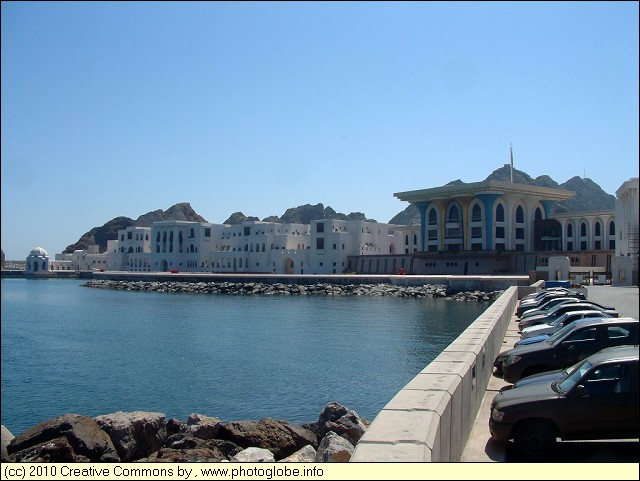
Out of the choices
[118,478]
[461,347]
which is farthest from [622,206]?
[118,478]

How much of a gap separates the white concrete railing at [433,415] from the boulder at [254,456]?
374 centimetres

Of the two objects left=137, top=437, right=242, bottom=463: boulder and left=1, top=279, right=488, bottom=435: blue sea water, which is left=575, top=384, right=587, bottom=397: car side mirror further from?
left=1, top=279, right=488, bottom=435: blue sea water

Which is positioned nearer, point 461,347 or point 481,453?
point 481,453

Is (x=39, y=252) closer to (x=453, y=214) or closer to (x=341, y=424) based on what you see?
(x=453, y=214)

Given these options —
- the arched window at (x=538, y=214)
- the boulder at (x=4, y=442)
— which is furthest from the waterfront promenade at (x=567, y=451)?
the arched window at (x=538, y=214)

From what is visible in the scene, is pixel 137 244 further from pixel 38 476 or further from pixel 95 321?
pixel 38 476

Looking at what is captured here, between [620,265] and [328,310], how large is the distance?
22327mm

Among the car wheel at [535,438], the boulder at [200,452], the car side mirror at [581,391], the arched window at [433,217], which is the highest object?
the arched window at [433,217]

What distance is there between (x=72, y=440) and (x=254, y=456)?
3.88 meters

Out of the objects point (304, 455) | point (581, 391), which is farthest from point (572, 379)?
point (304, 455)

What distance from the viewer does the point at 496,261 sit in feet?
285

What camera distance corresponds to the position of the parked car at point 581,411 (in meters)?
8.17

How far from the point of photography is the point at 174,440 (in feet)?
47.5

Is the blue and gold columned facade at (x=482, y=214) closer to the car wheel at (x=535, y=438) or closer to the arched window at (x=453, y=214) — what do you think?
the arched window at (x=453, y=214)
